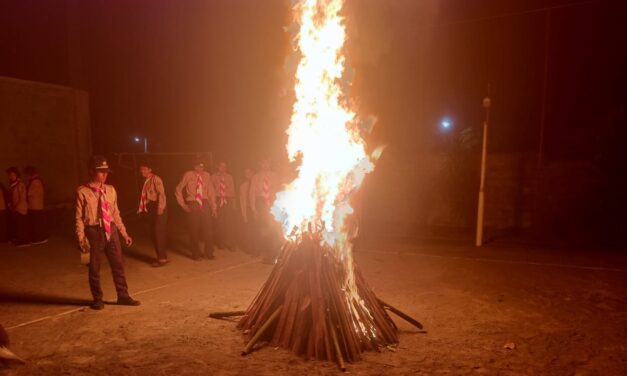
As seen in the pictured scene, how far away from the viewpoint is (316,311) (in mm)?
4941

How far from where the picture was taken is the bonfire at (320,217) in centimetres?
507

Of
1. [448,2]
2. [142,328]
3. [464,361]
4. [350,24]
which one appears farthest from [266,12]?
[464,361]

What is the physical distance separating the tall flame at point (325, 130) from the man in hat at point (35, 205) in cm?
886

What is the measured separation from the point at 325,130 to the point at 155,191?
16.3ft

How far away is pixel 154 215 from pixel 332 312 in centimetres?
547

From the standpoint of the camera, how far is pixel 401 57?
16.0 m

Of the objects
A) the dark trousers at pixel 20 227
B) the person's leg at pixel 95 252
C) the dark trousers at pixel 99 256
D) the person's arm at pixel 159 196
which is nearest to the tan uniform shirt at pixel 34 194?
the dark trousers at pixel 20 227

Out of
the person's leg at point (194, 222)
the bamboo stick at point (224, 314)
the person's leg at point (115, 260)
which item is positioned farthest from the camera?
the person's leg at point (194, 222)

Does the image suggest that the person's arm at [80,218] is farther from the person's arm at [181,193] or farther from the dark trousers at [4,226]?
the dark trousers at [4,226]

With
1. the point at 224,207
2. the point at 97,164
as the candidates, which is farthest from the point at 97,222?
the point at 224,207

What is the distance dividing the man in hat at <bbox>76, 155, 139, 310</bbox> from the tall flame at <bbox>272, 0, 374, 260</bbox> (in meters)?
2.71

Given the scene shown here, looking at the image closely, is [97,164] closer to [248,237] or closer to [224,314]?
[224,314]

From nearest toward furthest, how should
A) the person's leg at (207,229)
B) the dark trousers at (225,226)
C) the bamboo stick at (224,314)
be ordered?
the bamboo stick at (224,314) < the person's leg at (207,229) < the dark trousers at (225,226)

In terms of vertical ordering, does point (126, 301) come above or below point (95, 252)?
below
